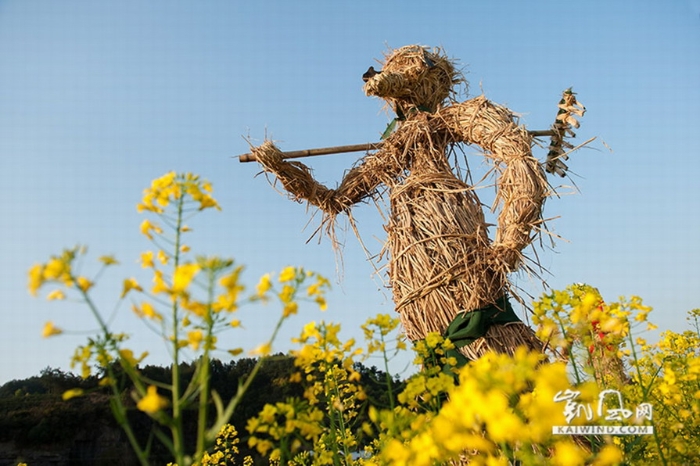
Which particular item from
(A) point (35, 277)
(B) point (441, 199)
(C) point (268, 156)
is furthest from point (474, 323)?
(A) point (35, 277)

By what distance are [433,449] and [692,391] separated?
1580 millimetres

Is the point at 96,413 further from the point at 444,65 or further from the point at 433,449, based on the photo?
the point at 433,449

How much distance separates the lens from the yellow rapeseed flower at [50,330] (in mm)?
935

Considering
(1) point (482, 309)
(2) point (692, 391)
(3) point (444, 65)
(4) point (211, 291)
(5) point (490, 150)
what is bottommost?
(2) point (692, 391)

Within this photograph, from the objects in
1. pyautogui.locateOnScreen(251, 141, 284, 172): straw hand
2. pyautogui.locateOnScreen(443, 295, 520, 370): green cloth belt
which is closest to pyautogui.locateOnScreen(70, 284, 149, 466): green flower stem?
pyautogui.locateOnScreen(443, 295, 520, 370): green cloth belt

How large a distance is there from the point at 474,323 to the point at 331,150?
1.34m

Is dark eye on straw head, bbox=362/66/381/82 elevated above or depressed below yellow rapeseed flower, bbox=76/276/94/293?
above

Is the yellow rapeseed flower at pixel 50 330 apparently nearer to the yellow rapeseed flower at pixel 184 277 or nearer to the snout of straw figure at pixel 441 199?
the yellow rapeseed flower at pixel 184 277

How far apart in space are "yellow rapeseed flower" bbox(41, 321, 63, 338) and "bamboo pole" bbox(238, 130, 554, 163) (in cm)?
210

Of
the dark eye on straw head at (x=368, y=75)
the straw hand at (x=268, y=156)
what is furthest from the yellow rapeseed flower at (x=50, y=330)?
the dark eye on straw head at (x=368, y=75)

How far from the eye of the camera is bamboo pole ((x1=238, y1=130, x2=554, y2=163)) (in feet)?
9.77

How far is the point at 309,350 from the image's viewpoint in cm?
130

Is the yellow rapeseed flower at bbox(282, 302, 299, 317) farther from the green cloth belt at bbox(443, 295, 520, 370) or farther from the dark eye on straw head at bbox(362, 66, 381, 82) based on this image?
the dark eye on straw head at bbox(362, 66, 381, 82)

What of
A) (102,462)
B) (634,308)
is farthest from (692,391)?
(102,462)
